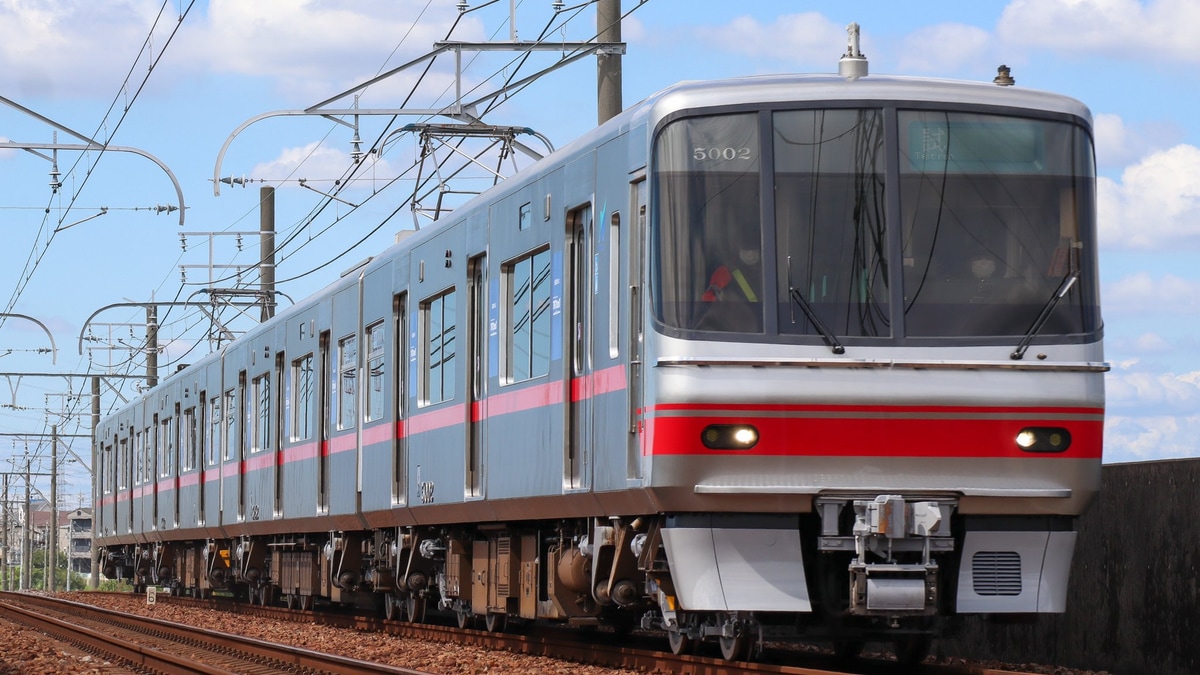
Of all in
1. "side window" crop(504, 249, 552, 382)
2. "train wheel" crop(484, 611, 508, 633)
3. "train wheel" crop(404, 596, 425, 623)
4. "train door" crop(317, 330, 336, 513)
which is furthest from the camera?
"train door" crop(317, 330, 336, 513)

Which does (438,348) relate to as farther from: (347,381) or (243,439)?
(243,439)

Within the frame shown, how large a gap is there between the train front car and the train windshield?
0.01 meters

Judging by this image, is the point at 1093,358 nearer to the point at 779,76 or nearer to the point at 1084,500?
the point at 1084,500

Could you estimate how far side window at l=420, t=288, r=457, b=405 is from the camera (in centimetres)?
1381

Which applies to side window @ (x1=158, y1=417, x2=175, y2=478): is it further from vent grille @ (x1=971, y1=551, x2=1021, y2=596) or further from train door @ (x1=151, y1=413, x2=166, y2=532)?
vent grille @ (x1=971, y1=551, x2=1021, y2=596)

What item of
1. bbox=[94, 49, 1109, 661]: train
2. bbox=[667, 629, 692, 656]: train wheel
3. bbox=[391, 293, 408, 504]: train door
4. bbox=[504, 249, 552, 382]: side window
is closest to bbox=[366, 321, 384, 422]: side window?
bbox=[391, 293, 408, 504]: train door

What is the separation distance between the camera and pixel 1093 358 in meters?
9.38

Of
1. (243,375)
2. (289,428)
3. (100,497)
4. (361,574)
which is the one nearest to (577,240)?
(361,574)

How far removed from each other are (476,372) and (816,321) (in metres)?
4.42

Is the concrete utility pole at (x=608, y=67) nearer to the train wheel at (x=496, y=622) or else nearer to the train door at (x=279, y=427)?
the train wheel at (x=496, y=622)

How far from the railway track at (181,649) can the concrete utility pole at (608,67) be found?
16.0 feet

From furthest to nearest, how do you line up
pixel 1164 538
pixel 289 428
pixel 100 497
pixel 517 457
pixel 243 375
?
1. pixel 100 497
2. pixel 243 375
3. pixel 289 428
4. pixel 517 457
5. pixel 1164 538

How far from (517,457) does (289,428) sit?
8.65 metres

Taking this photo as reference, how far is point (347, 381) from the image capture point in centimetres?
1759
